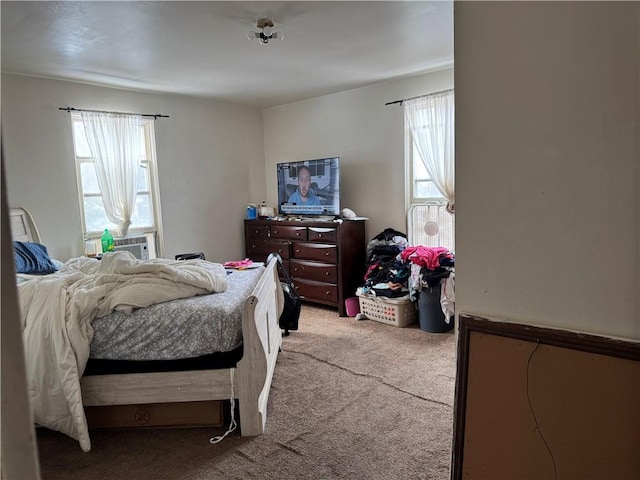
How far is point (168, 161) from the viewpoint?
4879 millimetres

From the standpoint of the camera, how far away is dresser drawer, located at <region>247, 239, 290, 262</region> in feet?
16.5

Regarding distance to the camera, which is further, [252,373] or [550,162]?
[252,373]

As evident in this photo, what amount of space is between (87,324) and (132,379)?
0.38m

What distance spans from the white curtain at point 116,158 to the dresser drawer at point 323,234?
191cm

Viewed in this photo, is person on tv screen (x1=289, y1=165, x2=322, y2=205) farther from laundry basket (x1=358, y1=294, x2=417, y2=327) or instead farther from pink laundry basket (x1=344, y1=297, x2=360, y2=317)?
laundry basket (x1=358, y1=294, x2=417, y2=327)

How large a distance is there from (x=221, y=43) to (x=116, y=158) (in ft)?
6.32

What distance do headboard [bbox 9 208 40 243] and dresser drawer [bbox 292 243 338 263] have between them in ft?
8.24

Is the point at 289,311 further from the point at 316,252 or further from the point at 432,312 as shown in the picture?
the point at 432,312

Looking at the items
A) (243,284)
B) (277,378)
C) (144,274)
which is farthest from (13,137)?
(277,378)

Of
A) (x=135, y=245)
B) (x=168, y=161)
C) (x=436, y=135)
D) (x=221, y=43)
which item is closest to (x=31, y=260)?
(x=135, y=245)

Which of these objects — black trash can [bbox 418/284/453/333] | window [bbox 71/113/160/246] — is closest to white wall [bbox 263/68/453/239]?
black trash can [bbox 418/284/453/333]

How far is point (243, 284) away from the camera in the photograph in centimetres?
293

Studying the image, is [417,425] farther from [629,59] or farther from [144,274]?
[629,59]

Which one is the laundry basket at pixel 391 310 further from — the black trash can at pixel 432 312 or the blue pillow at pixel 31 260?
the blue pillow at pixel 31 260
